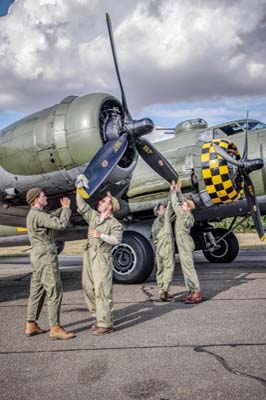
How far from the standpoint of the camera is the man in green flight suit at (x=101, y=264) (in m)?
5.52

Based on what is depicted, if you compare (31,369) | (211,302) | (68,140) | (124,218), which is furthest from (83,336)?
(124,218)

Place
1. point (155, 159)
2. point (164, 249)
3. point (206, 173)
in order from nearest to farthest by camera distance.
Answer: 1. point (164, 249)
2. point (155, 159)
3. point (206, 173)

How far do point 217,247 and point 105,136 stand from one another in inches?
270

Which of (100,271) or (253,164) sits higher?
(253,164)

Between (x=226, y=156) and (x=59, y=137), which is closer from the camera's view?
(x=59, y=137)

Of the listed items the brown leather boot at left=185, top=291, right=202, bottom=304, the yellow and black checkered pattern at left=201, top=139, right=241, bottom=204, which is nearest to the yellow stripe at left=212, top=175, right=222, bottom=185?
the yellow and black checkered pattern at left=201, top=139, right=241, bottom=204

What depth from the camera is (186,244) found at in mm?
7645

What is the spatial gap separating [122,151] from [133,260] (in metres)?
2.96

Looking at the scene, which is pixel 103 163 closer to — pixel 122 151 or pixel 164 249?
pixel 122 151

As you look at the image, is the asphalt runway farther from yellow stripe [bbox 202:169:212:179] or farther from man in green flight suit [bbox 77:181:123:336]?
yellow stripe [bbox 202:169:212:179]

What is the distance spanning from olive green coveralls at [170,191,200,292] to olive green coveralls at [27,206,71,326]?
8.30ft

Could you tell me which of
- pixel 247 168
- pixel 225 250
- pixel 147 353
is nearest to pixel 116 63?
pixel 247 168

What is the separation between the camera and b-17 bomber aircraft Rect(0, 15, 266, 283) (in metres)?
7.40

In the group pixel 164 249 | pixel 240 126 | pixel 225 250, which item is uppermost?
pixel 240 126
